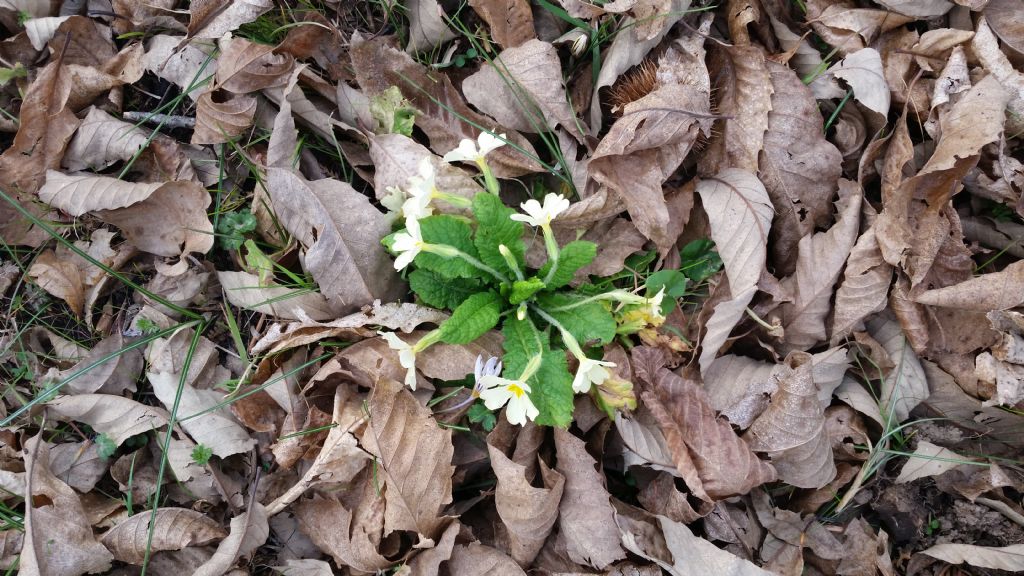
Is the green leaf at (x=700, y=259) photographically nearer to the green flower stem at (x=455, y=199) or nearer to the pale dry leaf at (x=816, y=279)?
the pale dry leaf at (x=816, y=279)

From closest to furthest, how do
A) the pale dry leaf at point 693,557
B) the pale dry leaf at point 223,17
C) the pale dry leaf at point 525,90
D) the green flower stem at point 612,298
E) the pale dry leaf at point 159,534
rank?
the pale dry leaf at point 693,557, the green flower stem at point 612,298, the pale dry leaf at point 159,534, the pale dry leaf at point 525,90, the pale dry leaf at point 223,17

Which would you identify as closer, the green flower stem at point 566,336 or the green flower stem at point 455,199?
the green flower stem at point 566,336

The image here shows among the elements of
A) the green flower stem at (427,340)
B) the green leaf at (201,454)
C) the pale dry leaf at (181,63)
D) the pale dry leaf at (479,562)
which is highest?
the pale dry leaf at (181,63)

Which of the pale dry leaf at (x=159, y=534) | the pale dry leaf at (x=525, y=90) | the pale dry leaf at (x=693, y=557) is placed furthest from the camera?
the pale dry leaf at (x=525, y=90)

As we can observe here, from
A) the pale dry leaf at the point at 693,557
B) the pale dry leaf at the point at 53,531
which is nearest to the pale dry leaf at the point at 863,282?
the pale dry leaf at the point at 693,557

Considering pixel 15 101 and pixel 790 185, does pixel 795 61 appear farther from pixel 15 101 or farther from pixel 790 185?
pixel 15 101

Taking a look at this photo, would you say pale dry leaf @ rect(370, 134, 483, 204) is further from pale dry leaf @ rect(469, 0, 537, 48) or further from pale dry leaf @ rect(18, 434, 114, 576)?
pale dry leaf @ rect(18, 434, 114, 576)
